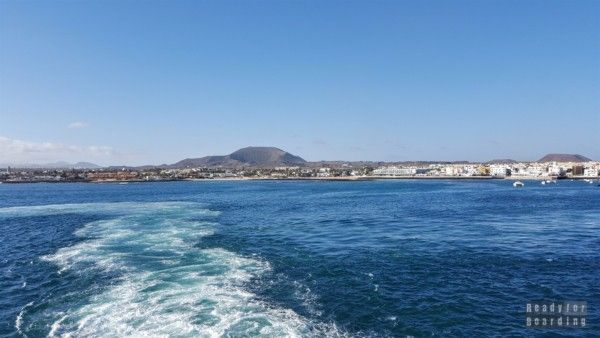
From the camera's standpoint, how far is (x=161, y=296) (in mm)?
18953

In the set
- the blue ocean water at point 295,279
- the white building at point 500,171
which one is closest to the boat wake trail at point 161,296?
the blue ocean water at point 295,279

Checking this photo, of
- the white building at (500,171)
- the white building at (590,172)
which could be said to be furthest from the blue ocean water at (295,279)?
the white building at (500,171)

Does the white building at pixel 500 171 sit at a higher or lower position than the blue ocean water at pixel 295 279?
higher

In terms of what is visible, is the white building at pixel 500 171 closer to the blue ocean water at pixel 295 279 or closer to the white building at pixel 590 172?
the white building at pixel 590 172

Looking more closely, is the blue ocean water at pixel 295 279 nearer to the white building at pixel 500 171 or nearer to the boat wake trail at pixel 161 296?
the boat wake trail at pixel 161 296

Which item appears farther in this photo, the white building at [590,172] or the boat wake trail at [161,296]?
the white building at [590,172]

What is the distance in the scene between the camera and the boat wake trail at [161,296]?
15398 mm

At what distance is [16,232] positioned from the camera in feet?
136

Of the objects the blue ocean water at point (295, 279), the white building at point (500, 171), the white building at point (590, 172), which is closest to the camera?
A: the blue ocean water at point (295, 279)

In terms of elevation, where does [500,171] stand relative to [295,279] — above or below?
above

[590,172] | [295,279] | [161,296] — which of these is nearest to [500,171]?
[590,172]

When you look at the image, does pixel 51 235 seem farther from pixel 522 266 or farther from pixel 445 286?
pixel 522 266

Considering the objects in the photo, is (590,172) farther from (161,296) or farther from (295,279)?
(161,296)

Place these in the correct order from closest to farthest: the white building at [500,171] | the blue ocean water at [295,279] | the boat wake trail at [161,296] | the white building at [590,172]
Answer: the boat wake trail at [161,296]
the blue ocean water at [295,279]
the white building at [590,172]
the white building at [500,171]
